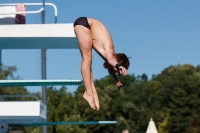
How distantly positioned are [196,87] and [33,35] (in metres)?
44.7

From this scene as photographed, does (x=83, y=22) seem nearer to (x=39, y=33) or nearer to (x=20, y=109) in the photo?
(x=20, y=109)

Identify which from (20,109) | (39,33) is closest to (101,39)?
(20,109)

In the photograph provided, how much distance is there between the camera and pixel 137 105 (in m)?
76.6

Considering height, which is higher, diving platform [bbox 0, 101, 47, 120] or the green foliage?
the green foliage

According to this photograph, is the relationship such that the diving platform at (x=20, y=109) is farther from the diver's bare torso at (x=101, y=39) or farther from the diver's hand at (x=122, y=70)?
the diver's hand at (x=122, y=70)

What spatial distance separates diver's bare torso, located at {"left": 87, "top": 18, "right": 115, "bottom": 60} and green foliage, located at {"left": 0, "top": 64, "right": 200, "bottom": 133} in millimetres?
43038

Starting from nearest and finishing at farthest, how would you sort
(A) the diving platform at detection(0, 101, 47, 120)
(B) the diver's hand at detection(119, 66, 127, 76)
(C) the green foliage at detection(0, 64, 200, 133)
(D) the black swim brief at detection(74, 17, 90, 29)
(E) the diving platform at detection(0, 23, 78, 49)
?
(B) the diver's hand at detection(119, 66, 127, 76) → (D) the black swim brief at detection(74, 17, 90, 29) → (A) the diving platform at detection(0, 101, 47, 120) → (E) the diving platform at detection(0, 23, 78, 49) → (C) the green foliage at detection(0, 64, 200, 133)

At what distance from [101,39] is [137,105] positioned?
67.2 m

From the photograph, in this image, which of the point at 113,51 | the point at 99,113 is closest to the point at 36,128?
the point at 99,113

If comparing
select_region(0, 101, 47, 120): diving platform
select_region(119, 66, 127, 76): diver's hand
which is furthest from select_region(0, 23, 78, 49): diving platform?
select_region(119, 66, 127, 76): diver's hand

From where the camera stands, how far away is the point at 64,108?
6259 cm

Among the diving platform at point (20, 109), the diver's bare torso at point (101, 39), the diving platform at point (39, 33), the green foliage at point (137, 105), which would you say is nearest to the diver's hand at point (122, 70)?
the diver's bare torso at point (101, 39)

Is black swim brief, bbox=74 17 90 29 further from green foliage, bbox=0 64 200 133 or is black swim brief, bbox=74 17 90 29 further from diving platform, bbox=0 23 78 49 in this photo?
green foliage, bbox=0 64 200 133

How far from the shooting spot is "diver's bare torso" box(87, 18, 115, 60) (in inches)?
382
